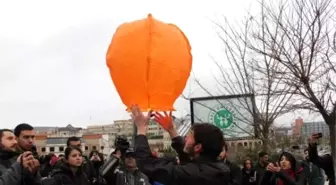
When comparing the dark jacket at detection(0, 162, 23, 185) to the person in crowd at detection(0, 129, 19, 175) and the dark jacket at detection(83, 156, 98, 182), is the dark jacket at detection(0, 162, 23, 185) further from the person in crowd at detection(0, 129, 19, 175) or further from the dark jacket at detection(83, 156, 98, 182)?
the dark jacket at detection(83, 156, 98, 182)

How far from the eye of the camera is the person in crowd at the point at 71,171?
623 centimetres

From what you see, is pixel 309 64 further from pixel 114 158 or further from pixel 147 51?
pixel 147 51

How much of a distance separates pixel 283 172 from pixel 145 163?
3.21m

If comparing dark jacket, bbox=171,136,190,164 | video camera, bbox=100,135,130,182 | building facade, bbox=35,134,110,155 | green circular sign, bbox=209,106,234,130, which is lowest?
building facade, bbox=35,134,110,155

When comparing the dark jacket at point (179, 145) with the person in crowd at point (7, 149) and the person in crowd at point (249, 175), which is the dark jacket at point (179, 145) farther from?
the person in crowd at point (249, 175)

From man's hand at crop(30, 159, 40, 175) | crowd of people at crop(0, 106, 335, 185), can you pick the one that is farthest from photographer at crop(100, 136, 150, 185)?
man's hand at crop(30, 159, 40, 175)

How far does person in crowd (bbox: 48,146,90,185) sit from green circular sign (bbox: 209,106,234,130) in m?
5.28

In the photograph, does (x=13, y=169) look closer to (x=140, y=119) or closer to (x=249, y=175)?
(x=140, y=119)

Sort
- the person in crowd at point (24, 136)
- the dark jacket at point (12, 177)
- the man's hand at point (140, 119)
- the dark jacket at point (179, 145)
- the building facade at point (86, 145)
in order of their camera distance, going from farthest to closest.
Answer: the building facade at point (86, 145) → the person in crowd at point (24, 136) → the dark jacket at point (12, 177) → the dark jacket at point (179, 145) → the man's hand at point (140, 119)

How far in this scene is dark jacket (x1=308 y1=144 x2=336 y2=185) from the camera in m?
7.34

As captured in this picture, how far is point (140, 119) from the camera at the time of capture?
3.64m

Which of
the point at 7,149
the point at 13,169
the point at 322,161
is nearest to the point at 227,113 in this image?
the point at 322,161

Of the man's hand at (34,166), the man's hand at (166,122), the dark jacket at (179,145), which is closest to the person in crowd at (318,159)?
the dark jacket at (179,145)

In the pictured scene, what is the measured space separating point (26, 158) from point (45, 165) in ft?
14.2
